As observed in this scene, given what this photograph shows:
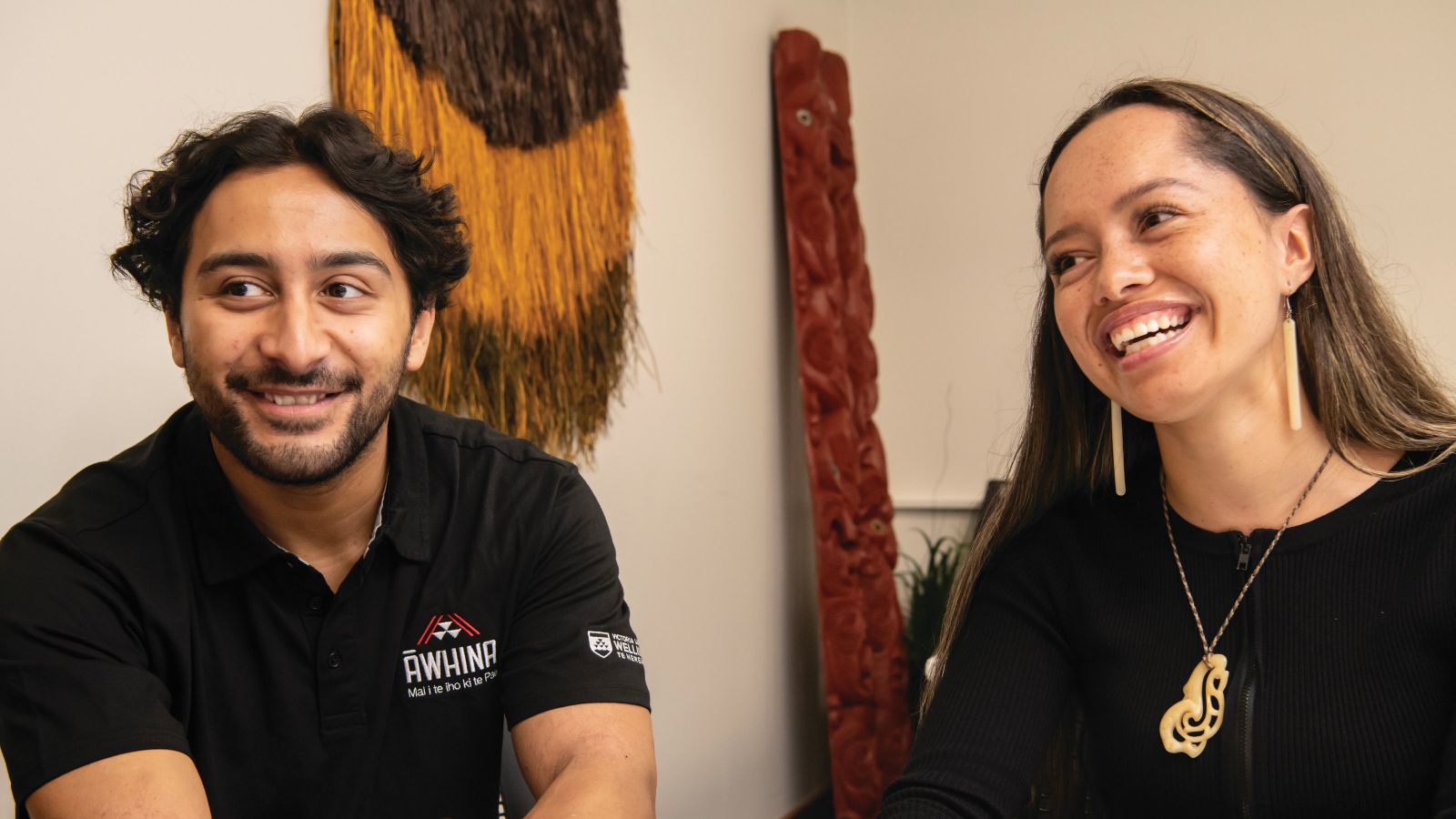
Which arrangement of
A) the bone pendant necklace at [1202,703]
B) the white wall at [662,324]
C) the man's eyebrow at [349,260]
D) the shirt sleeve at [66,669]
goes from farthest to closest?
the white wall at [662,324] → the man's eyebrow at [349,260] → the bone pendant necklace at [1202,703] → the shirt sleeve at [66,669]

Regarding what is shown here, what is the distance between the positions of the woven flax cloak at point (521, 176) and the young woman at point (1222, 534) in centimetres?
103

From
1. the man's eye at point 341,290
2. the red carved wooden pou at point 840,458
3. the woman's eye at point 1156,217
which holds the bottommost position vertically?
the red carved wooden pou at point 840,458

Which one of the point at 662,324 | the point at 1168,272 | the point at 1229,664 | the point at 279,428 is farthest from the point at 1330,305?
the point at 662,324

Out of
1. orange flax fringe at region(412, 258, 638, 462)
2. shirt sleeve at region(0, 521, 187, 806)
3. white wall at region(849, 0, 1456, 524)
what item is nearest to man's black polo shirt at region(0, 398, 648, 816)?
shirt sleeve at region(0, 521, 187, 806)

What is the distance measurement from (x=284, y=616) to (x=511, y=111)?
1.14 meters

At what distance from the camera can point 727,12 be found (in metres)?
3.02

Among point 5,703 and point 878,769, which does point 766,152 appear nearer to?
point 878,769

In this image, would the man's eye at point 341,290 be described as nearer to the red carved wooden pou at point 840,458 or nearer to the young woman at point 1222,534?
the young woman at point 1222,534

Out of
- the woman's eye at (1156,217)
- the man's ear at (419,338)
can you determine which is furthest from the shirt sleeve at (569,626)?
the woman's eye at (1156,217)

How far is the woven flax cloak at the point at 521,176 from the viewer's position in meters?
1.92

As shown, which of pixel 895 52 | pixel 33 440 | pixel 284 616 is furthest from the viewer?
pixel 895 52

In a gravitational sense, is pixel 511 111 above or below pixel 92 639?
above

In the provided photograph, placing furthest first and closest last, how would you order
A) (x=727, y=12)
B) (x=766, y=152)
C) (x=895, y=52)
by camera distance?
(x=895, y=52), (x=766, y=152), (x=727, y=12)

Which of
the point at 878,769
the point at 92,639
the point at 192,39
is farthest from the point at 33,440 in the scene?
the point at 878,769
